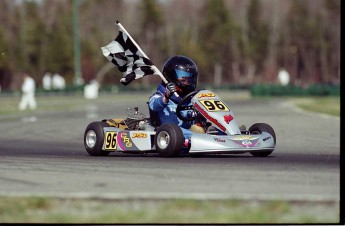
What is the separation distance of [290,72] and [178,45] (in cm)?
1847

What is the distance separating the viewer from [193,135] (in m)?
11.7

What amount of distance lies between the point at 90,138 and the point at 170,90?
1.58 metres

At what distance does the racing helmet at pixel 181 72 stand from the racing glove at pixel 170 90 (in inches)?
13.9

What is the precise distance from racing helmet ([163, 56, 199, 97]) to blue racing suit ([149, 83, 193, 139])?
0.53ft

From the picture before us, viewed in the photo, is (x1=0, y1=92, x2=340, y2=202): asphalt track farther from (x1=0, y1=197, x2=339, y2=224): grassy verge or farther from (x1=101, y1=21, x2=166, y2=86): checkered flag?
(x1=101, y1=21, x2=166, y2=86): checkered flag

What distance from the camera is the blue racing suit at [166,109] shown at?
11.9m

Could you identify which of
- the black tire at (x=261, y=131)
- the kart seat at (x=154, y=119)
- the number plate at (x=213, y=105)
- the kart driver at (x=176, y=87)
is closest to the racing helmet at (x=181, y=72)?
the kart driver at (x=176, y=87)

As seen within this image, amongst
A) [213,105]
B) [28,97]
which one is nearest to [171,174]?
[213,105]

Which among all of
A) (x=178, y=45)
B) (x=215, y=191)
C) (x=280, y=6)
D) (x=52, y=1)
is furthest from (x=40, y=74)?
(x=215, y=191)

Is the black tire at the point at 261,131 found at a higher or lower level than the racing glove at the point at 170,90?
lower

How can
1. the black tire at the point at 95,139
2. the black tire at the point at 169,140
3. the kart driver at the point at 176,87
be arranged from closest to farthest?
the black tire at the point at 169,140 → the kart driver at the point at 176,87 → the black tire at the point at 95,139

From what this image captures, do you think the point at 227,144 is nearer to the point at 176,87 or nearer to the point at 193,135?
the point at 193,135

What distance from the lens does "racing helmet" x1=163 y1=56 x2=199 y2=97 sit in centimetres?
1202

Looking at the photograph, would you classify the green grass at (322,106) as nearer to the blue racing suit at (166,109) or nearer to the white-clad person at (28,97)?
the white-clad person at (28,97)
